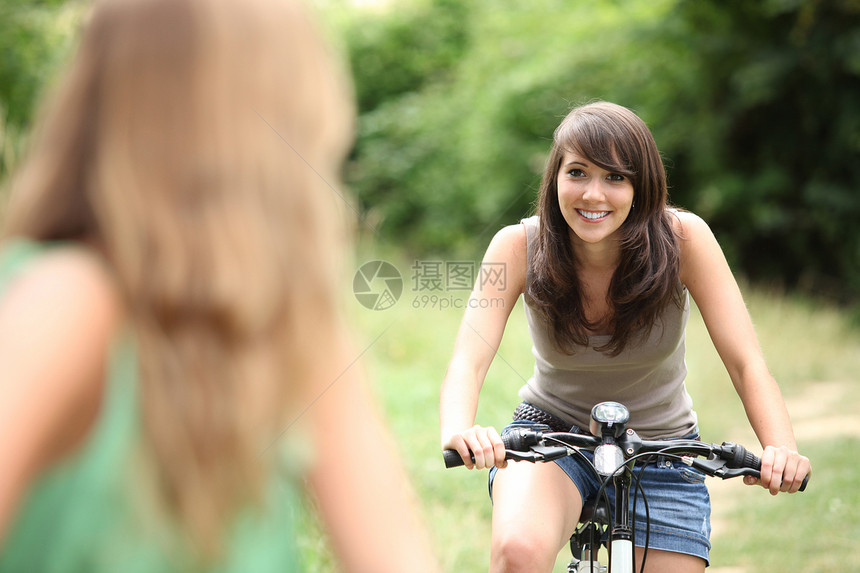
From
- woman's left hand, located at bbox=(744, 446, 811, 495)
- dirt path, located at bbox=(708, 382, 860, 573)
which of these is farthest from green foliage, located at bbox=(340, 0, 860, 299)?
woman's left hand, located at bbox=(744, 446, 811, 495)

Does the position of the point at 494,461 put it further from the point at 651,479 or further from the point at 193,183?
the point at 193,183

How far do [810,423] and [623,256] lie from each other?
5.20 meters

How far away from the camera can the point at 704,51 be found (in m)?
10.5

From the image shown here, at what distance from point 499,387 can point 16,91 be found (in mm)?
5666

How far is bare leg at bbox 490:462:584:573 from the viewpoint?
7.30ft

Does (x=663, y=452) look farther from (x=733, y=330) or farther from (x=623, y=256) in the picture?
(x=623, y=256)

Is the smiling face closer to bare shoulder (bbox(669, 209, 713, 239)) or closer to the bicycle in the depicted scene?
bare shoulder (bbox(669, 209, 713, 239))

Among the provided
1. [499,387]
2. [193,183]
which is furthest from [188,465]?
[499,387]

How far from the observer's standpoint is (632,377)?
8.58 ft

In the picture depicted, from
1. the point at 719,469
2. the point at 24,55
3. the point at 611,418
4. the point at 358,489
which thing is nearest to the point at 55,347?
the point at 358,489

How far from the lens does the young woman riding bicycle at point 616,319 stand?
8.11 feet

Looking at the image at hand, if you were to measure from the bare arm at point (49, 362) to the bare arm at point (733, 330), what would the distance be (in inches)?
73.9

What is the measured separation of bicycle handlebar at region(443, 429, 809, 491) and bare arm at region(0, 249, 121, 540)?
4.38 feet

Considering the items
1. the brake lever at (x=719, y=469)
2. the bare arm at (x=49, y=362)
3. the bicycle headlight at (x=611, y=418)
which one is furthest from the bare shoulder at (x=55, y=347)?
the brake lever at (x=719, y=469)
